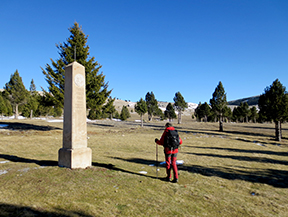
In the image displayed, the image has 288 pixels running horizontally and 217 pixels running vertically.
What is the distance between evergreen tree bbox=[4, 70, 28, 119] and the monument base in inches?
1988

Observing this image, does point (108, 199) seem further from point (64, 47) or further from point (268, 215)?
point (64, 47)

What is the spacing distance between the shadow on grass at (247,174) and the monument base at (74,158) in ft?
14.2

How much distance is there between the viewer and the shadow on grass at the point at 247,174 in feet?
23.7

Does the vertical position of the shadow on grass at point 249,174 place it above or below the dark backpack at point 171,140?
below

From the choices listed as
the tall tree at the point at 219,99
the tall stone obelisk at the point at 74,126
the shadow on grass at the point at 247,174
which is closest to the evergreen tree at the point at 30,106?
the tall tree at the point at 219,99

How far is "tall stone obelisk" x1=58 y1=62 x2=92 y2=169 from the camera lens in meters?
6.62

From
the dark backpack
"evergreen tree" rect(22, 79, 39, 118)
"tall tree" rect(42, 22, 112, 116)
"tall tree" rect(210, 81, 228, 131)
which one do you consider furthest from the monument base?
"evergreen tree" rect(22, 79, 39, 118)

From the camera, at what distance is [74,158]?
653 centimetres

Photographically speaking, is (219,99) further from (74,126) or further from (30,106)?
(30,106)

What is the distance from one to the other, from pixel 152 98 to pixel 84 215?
78.5 meters

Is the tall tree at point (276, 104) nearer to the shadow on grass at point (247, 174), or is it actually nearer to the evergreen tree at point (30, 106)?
the shadow on grass at point (247, 174)

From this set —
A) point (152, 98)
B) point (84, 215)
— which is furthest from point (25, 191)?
point (152, 98)

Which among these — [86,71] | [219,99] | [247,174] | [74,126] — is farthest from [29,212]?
[219,99]

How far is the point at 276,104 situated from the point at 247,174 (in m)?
21.1
